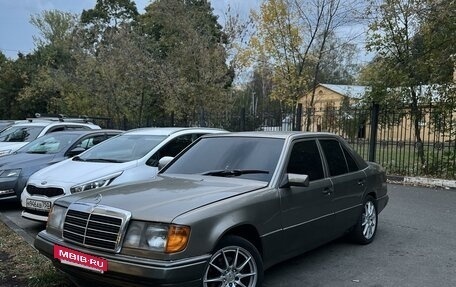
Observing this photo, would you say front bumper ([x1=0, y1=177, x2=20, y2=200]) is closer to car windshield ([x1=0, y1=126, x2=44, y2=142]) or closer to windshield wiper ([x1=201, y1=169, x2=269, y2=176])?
car windshield ([x1=0, y1=126, x2=44, y2=142])

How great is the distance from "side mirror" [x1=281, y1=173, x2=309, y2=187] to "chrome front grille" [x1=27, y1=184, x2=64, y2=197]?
3.57 m

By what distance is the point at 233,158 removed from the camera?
514 centimetres

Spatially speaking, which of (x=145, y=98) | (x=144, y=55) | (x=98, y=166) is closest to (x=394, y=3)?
(x=98, y=166)

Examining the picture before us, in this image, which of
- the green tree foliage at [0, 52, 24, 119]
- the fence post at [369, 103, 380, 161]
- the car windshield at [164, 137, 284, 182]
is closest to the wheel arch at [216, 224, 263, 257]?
the car windshield at [164, 137, 284, 182]

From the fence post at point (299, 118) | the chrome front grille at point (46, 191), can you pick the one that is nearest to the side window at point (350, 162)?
the chrome front grille at point (46, 191)

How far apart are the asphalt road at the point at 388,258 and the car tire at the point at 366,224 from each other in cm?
11

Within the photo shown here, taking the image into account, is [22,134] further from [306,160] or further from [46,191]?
[306,160]

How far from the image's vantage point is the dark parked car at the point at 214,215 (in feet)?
12.0

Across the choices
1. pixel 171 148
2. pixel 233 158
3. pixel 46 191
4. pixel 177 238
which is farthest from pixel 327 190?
pixel 46 191

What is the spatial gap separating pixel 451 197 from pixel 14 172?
8.83m

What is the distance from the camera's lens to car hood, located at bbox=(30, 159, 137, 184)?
6.85 meters

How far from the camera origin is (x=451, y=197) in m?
10.0

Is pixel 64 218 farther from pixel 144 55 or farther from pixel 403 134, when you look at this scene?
pixel 144 55

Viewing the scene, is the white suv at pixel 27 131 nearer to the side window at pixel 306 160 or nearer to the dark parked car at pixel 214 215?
the dark parked car at pixel 214 215
